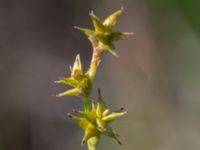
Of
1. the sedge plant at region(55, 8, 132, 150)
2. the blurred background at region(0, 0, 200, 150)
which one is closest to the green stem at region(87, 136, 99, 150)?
the sedge plant at region(55, 8, 132, 150)

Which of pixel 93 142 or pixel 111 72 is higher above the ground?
pixel 111 72

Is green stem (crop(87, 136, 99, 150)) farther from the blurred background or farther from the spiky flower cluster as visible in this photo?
the blurred background

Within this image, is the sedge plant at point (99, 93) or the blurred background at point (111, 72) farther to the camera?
the blurred background at point (111, 72)

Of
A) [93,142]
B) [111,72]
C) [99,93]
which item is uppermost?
[111,72]

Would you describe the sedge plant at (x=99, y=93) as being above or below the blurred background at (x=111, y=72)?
below

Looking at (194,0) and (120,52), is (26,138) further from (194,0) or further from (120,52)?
(194,0)

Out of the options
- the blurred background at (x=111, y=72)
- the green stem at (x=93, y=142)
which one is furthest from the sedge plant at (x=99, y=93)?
the blurred background at (x=111, y=72)

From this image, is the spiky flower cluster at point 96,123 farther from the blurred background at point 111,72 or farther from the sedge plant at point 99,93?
the blurred background at point 111,72

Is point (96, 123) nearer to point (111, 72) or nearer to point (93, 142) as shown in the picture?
point (93, 142)

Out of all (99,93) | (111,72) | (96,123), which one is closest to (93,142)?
(96,123)

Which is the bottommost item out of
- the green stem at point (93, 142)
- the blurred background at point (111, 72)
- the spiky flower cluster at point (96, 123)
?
the green stem at point (93, 142)
